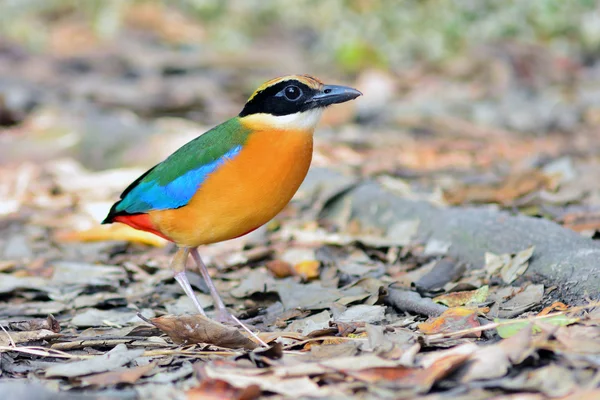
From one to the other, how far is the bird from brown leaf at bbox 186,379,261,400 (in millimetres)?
1662

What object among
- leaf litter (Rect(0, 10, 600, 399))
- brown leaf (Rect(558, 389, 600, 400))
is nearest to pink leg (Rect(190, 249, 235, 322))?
leaf litter (Rect(0, 10, 600, 399))

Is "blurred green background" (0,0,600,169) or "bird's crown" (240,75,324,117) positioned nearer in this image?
"bird's crown" (240,75,324,117)

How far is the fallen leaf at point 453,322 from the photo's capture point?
12.1 ft

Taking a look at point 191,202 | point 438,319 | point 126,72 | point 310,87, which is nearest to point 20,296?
point 191,202

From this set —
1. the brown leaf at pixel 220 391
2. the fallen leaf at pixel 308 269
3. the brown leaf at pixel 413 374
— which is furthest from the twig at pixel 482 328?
the fallen leaf at pixel 308 269

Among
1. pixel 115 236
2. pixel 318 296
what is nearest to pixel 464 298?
pixel 318 296

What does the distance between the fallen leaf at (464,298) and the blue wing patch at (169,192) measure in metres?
1.31

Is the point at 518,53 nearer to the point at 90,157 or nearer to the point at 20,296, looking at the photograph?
the point at 90,157

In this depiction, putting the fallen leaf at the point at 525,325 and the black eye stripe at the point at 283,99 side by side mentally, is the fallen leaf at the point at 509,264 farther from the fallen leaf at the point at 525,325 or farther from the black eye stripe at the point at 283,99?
the black eye stripe at the point at 283,99

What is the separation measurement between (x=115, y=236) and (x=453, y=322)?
3419 mm

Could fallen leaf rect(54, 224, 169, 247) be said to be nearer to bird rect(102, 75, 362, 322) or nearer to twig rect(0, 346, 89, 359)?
bird rect(102, 75, 362, 322)

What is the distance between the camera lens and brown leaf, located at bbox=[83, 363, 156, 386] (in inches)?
128

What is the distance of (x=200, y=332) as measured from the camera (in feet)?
12.6

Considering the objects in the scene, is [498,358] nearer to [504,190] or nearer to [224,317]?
[224,317]
